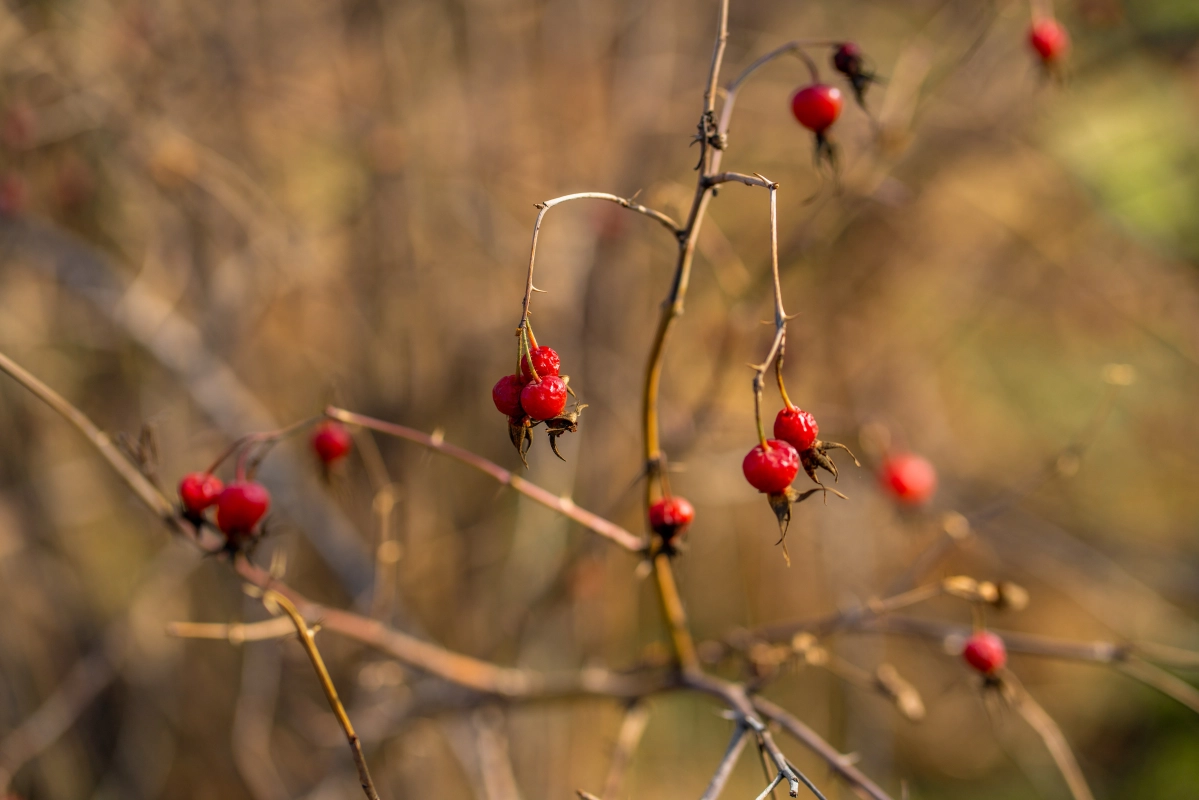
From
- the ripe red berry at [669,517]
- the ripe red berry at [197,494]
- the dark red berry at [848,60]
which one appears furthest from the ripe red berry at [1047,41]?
the ripe red berry at [197,494]

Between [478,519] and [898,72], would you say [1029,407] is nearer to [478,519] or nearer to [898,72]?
[898,72]

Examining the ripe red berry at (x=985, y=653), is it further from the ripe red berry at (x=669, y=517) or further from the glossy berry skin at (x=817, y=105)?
the glossy berry skin at (x=817, y=105)

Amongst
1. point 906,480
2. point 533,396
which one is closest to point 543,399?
point 533,396

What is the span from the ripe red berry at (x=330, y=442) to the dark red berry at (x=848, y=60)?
104cm

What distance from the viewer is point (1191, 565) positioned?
3.36m

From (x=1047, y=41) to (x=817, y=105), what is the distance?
908mm

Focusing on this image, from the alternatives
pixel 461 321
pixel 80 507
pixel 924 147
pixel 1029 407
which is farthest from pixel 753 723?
pixel 1029 407

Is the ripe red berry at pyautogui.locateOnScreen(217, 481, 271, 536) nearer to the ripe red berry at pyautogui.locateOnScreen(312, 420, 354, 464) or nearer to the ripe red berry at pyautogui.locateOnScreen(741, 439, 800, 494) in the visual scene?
the ripe red berry at pyautogui.locateOnScreen(312, 420, 354, 464)

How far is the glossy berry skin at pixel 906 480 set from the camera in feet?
6.57

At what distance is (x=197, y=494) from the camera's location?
1254 millimetres

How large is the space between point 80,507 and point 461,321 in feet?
4.65

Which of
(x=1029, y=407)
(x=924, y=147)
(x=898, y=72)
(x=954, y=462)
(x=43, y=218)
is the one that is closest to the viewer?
(x=898, y=72)

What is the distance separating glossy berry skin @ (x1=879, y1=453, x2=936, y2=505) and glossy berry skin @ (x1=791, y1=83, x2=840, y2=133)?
102 cm

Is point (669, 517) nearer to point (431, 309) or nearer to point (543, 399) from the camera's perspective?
point (543, 399)
